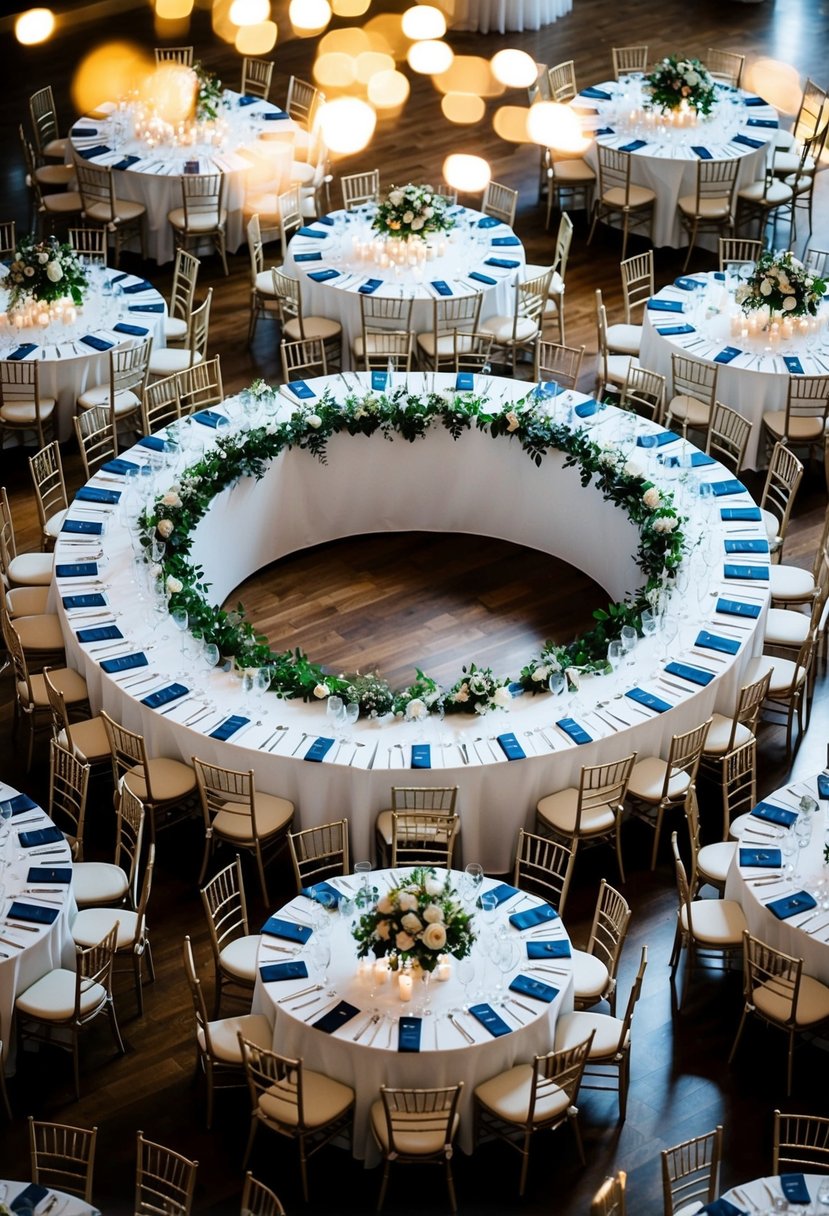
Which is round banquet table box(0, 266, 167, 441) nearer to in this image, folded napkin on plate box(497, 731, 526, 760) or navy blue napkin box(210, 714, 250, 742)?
navy blue napkin box(210, 714, 250, 742)

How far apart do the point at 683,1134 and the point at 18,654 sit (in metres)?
4.93

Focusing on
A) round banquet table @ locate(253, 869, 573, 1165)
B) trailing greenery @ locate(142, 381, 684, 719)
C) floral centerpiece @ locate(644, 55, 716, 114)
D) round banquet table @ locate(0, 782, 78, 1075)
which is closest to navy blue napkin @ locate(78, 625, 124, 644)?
trailing greenery @ locate(142, 381, 684, 719)

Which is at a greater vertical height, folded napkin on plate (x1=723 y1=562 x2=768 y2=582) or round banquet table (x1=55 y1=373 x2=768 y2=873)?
folded napkin on plate (x1=723 y1=562 x2=768 y2=582)

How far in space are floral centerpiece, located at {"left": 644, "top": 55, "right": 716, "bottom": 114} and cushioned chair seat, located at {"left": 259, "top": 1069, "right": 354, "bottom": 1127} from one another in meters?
10.8

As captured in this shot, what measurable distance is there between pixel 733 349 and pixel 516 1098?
22.7ft

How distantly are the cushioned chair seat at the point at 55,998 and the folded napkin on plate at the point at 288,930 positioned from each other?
0.94 m

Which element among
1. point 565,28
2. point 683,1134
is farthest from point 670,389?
point 565,28

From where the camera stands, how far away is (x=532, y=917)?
8391 mm

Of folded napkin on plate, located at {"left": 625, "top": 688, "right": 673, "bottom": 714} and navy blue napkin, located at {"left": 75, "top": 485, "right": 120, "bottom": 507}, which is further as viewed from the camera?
navy blue napkin, located at {"left": 75, "top": 485, "right": 120, "bottom": 507}

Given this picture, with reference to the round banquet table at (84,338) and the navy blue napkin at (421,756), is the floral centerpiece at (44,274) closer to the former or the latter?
the round banquet table at (84,338)

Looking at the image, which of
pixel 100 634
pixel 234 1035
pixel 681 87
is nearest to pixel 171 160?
pixel 681 87

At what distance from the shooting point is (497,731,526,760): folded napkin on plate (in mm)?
9352

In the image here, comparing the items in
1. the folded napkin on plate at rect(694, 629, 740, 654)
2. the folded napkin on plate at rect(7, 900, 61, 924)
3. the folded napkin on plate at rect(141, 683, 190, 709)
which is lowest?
the folded napkin on plate at rect(7, 900, 61, 924)

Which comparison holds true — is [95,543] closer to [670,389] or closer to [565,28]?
[670,389]
